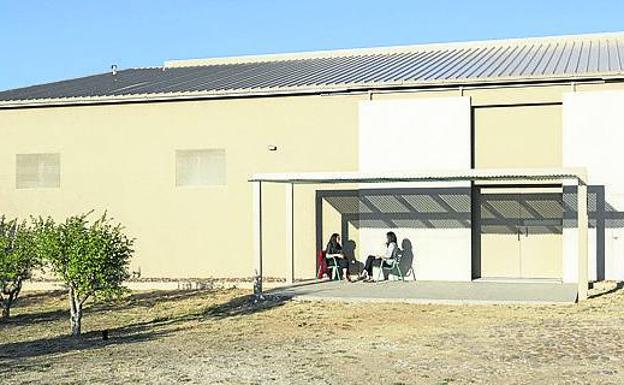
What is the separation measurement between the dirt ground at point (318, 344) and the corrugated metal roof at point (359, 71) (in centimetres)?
623

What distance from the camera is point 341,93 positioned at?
23562 millimetres

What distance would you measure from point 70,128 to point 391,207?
343 inches

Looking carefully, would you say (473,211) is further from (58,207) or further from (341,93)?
(58,207)

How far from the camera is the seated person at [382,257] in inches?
882

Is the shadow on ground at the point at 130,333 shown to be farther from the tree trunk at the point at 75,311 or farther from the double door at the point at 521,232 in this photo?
the double door at the point at 521,232

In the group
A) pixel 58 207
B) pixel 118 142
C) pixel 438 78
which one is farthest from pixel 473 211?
pixel 58 207

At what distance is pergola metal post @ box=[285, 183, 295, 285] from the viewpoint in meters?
22.7

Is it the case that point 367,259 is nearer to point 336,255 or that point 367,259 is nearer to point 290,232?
point 336,255

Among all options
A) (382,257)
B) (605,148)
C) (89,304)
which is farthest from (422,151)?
(89,304)

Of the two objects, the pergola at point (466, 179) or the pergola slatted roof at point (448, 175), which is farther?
the pergola slatted roof at point (448, 175)

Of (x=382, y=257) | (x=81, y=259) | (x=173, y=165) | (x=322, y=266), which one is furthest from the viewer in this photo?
(x=173, y=165)

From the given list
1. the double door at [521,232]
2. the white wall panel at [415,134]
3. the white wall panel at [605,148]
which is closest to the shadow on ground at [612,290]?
the white wall panel at [605,148]

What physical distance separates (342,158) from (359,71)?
12.9 ft

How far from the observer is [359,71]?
26.5 metres
